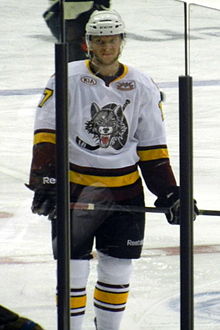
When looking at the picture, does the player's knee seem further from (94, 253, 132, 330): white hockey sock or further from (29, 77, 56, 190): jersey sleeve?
(29, 77, 56, 190): jersey sleeve

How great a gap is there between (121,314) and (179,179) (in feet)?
1.41

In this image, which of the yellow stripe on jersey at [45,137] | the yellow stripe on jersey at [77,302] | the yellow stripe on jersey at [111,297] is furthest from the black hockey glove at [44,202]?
the yellow stripe on jersey at [111,297]

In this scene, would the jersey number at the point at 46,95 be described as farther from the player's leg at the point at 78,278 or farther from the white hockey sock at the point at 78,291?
the white hockey sock at the point at 78,291

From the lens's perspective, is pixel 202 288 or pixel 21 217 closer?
pixel 21 217

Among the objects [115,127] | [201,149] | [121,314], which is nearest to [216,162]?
[201,149]

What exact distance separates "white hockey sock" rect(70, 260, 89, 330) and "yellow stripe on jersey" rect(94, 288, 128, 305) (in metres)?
0.09

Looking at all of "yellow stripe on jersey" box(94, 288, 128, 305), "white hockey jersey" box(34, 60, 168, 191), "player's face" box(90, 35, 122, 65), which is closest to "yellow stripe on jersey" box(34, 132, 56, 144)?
"white hockey jersey" box(34, 60, 168, 191)

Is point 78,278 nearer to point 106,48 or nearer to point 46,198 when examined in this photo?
point 46,198

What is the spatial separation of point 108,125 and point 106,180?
0.18 m

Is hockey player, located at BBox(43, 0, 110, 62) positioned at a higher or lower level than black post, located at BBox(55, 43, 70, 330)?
higher

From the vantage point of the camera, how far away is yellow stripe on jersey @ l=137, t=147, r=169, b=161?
3.13m

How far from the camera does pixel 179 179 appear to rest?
3.09m

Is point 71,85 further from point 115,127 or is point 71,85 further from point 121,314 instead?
point 121,314

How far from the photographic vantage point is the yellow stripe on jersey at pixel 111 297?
3.24 meters
